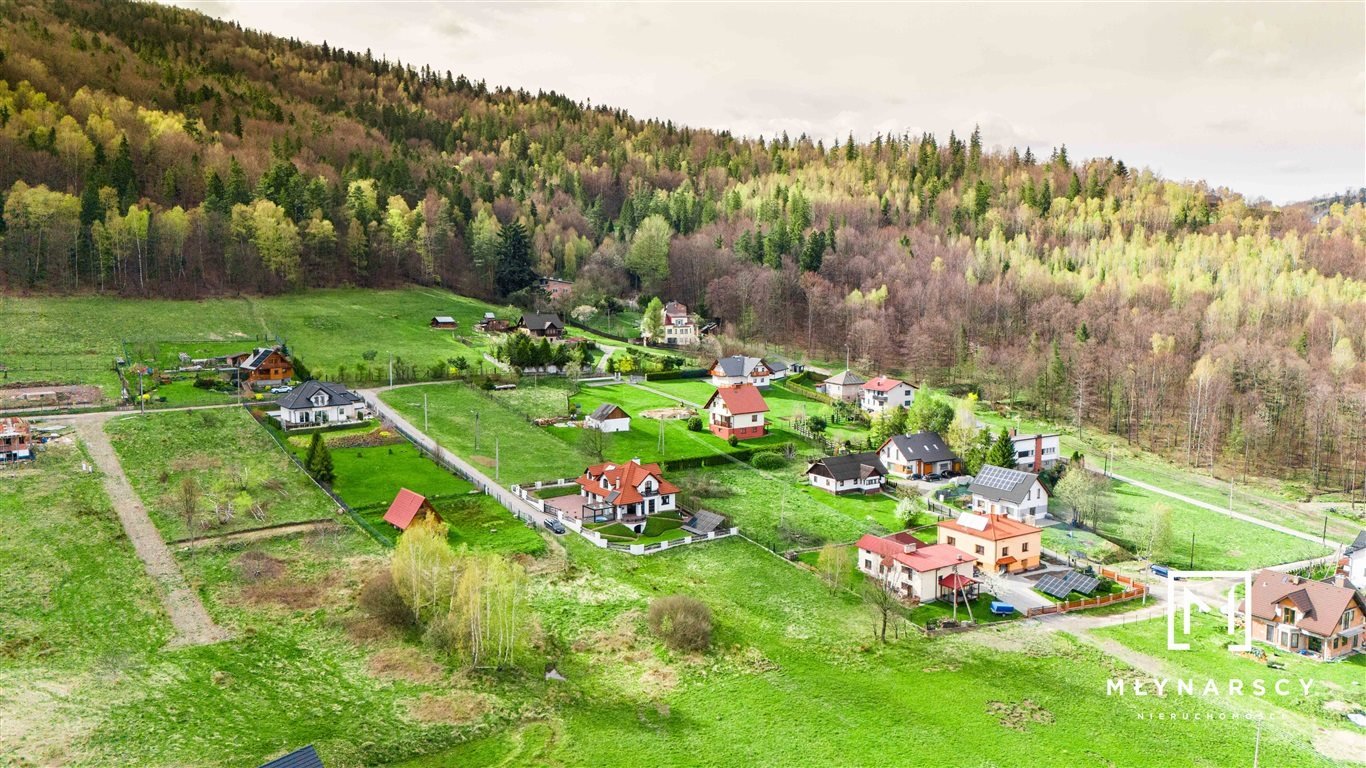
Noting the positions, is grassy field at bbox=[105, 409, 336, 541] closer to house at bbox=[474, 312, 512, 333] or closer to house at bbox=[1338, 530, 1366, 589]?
house at bbox=[474, 312, 512, 333]

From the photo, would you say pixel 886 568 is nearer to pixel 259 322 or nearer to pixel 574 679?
pixel 574 679

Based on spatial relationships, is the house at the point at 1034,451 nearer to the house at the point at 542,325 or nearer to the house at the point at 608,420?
the house at the point at 608,420

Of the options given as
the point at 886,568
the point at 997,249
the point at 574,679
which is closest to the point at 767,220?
the point at 997,249

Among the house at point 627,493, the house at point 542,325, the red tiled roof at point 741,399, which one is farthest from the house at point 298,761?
the house at point 542,325

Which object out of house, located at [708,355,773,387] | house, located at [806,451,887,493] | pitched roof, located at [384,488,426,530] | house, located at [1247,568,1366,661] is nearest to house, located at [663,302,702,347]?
house, located at [708,355,773,387]

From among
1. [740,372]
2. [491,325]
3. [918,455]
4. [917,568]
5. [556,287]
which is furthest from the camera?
[556,287]

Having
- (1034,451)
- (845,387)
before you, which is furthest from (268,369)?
(1034,451)
